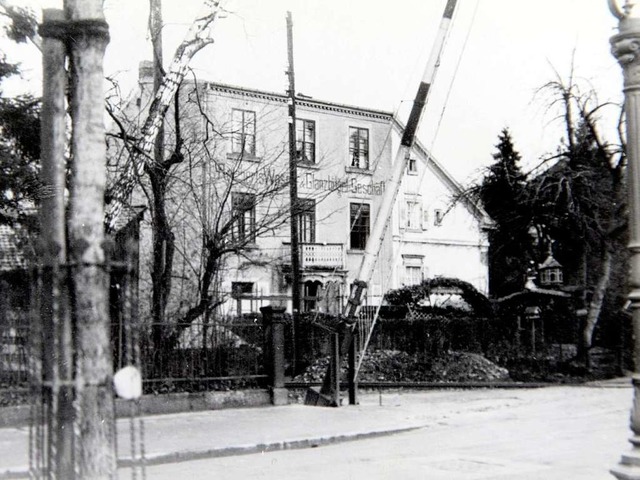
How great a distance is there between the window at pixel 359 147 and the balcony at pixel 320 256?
14.5 feet

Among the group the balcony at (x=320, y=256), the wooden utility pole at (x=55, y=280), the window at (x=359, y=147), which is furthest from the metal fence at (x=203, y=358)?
the window at (x=359, y=147)

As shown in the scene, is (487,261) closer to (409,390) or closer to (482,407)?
(409,390)

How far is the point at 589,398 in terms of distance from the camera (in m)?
17.6

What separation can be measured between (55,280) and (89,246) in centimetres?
22

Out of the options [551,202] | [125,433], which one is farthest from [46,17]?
[551,202]

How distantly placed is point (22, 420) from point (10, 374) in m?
0.69

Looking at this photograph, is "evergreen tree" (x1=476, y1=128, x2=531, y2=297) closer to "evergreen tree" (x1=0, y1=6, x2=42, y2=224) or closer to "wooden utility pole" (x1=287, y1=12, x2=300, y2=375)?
"wooden utility pole" (x1=287, y1=12, x2=300, y2=375)

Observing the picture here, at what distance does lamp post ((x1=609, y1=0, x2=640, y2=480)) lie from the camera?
5934 mm

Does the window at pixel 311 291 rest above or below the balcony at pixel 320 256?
below

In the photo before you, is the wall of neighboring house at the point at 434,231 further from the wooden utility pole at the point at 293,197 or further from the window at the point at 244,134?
the wooden utility pole at the point at 293,197

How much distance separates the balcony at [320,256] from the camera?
124 feet

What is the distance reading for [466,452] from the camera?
32.3 feet

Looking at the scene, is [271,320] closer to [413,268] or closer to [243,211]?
[243,211]

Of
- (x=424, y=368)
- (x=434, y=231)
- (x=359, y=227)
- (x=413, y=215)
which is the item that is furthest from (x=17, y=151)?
(x=434, y=231)
